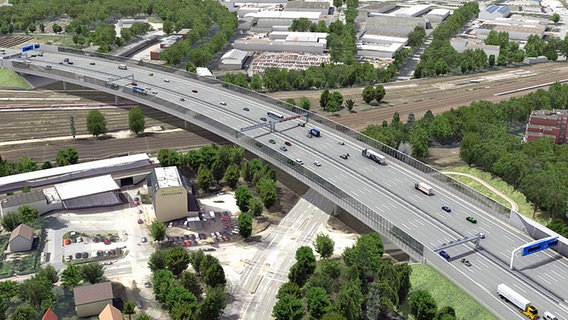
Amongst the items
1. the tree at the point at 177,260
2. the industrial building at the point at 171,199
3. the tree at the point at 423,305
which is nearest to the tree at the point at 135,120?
the industrial building at the point at 171,199

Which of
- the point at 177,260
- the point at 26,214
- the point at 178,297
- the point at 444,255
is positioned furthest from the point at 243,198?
the point at 444,255

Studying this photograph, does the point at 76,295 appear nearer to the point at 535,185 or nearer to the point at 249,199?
the point at 249,199

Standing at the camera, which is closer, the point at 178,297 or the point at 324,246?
the point at 178,297

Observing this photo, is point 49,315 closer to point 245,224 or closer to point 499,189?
point 245,224

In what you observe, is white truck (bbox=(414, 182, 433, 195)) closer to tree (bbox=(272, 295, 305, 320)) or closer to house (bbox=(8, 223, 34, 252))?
tree (bbox=(272, 295, 305, 320))

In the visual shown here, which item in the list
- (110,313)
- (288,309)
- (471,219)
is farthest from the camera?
(471,219)

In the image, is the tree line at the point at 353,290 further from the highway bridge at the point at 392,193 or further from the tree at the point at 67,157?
the tree at the point at 67,157
